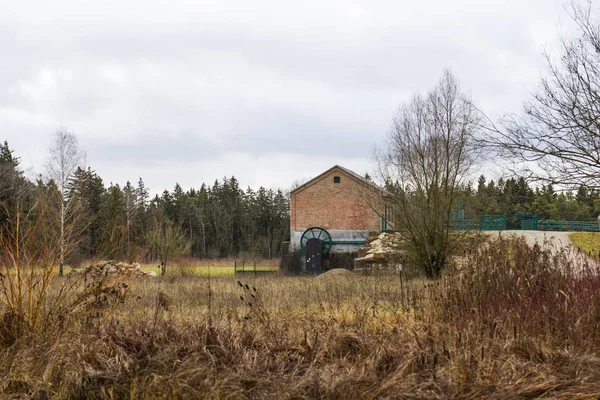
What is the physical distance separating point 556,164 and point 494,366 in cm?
692

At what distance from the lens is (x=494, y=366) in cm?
455

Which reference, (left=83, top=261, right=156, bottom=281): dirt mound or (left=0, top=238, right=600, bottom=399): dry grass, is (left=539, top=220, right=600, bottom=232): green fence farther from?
(left=83, top=261, right=156, bottom=281): dirt mound

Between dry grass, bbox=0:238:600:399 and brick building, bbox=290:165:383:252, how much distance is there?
73.3 feet

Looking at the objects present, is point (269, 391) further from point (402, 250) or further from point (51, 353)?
point (402, 250)

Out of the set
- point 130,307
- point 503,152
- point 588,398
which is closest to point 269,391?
point 588,398

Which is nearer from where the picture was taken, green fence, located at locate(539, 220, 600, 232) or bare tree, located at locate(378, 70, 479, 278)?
bare tree, located at locate(378, 70, 479, 278)

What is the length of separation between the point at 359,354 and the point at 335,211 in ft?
81.5

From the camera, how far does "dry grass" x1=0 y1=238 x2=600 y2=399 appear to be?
4207mm

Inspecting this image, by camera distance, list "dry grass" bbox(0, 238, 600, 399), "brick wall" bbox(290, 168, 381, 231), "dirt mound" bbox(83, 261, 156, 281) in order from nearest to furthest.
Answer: "dry grass" bbox(0, 238, 600, 399), "dirt mound" bbox(83, 261, 156, 281), "brick wall" bbox(290, 168, 381, 231)

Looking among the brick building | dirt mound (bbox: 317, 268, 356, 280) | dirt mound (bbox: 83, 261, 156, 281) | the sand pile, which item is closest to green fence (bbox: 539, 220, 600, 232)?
the brick building

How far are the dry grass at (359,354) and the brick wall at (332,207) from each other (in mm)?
22456

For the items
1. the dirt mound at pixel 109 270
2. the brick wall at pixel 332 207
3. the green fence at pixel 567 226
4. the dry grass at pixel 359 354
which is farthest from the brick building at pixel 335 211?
the dry grass at pixel 359 354

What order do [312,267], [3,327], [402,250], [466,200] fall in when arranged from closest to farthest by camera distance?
[3,327], [466,200], [402,250], [312,267]

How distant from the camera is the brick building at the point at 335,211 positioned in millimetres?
29359
